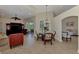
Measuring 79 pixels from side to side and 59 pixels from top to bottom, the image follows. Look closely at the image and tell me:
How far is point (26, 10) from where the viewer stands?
2.36 metres

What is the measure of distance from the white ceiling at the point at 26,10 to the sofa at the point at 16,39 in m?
0.48

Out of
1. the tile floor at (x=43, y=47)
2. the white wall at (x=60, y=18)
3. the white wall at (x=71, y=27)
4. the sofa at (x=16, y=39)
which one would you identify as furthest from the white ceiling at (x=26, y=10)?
the tile floor at (x=43, y=47)

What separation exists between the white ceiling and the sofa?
18.8 inches

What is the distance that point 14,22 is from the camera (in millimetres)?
2350

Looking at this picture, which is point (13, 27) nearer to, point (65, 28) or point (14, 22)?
point (14, 22)

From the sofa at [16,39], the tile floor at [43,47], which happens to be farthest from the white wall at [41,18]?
the sofa at [16,39]

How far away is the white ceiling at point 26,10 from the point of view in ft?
7.47

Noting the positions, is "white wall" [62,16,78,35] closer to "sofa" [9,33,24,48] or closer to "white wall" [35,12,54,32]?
"white wall" [35,12,54,32]

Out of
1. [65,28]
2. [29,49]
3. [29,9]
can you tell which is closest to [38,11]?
[29,9]

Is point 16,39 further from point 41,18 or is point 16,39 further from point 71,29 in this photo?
point 71,29

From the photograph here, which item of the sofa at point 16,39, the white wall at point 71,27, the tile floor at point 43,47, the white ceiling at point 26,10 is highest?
the white ceiling at point 26,10

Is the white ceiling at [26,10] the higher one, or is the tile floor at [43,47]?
the white ceiling at [26,10]

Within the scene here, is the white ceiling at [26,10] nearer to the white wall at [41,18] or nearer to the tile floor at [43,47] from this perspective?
the white wall at [41,18]

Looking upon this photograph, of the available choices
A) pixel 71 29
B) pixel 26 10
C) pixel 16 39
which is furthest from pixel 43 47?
pixel 26 10
